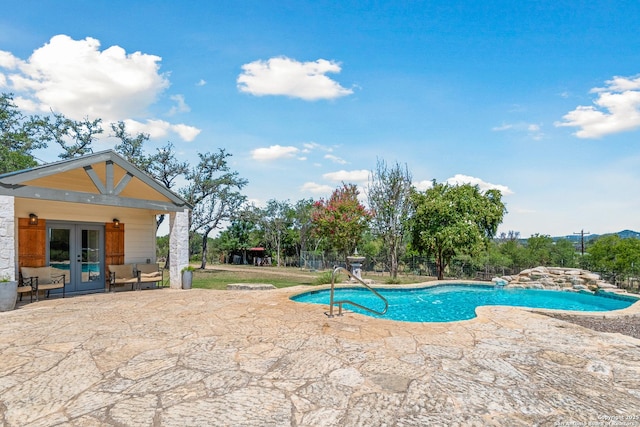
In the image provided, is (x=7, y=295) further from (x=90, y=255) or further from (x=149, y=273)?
(x=149, y=273)

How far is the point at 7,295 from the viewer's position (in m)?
7.02

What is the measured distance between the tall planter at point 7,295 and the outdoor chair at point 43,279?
43.5 inches

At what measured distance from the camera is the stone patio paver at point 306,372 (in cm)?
292

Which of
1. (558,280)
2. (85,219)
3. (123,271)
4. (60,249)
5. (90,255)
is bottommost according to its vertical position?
(558,280)

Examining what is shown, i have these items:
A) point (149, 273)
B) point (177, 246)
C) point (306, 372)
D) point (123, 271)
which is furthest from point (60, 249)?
point (306, 372)

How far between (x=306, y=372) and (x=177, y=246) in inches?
319

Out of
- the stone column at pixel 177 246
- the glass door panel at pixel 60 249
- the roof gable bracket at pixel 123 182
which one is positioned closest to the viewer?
the roof gable bracket at pixel 123 182

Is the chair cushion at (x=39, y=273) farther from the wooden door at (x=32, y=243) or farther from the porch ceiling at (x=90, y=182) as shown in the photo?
the porch ceiling at (x=90, y=182)

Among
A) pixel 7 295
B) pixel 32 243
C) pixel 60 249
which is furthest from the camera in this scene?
pixel 60 249

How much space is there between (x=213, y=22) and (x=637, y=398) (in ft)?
37.3

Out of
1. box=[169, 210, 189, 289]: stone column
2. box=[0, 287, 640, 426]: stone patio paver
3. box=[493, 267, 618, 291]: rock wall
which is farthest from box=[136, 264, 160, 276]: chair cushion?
box=[493, 267, 618, 291]: rock wall

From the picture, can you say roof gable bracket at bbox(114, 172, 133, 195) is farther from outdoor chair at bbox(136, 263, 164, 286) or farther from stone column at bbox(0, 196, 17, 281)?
outdoor chair at bbox(136, 263, 164, 286)

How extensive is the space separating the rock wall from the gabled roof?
14.9 meters

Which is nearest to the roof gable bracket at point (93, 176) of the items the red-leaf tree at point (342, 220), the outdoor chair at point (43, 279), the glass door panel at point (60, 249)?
the glass door panel at point (60, 249)
